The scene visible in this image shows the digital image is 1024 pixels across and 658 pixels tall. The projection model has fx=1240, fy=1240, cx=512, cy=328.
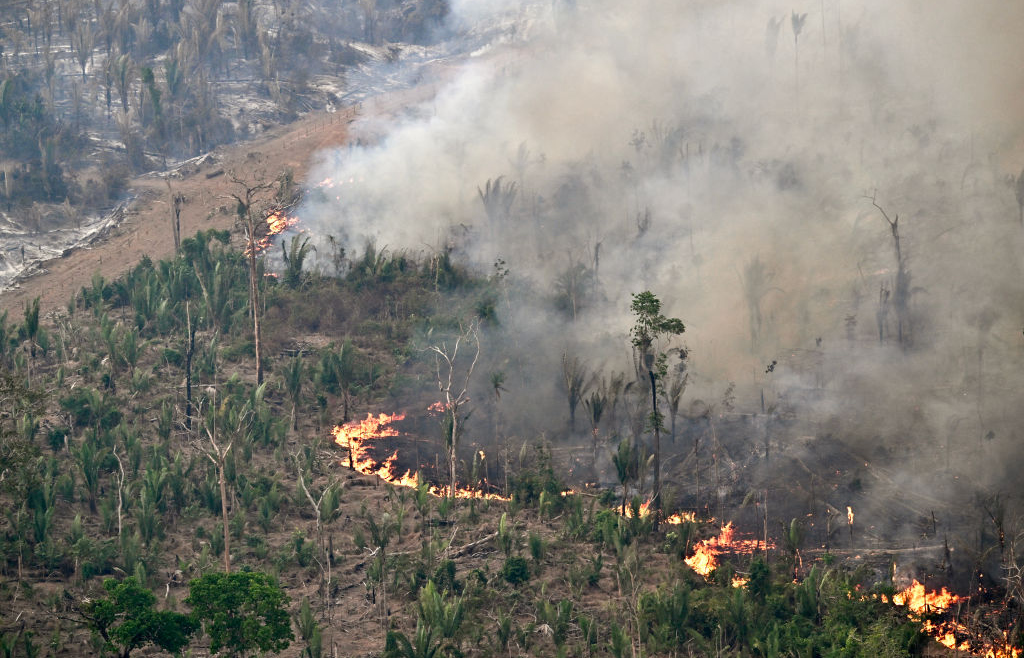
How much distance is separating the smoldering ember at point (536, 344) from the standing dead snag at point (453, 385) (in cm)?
28

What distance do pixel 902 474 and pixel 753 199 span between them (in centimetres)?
1853

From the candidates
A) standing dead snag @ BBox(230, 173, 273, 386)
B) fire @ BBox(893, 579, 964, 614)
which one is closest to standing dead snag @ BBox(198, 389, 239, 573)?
standing dead snag @ BBox(230, 173, 273, 386)

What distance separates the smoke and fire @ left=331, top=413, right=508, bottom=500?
4.06 m

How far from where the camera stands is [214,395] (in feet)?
139

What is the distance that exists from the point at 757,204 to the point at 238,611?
31.2 metres

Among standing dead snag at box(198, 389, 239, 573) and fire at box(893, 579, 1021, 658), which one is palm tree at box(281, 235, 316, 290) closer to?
standing dead snag at box(198, 389, 239, 573)

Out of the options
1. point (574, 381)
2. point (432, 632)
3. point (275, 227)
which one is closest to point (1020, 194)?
point (574, 381)

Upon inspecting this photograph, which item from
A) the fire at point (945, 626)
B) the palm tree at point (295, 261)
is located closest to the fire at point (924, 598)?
the fire at point (945, 626)

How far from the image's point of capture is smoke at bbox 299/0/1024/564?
4206 cm

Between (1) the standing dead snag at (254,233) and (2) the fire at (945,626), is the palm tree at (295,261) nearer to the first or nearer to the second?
(1) the standing dead snag at (254,233)

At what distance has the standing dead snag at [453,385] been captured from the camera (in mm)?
38812

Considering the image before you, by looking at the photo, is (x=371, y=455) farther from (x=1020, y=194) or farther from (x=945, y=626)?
(x=1020, y=194)

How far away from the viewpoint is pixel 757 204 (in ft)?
173

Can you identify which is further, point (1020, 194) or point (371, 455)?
point (1020, 194)
